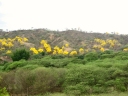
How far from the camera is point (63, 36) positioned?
53.7m

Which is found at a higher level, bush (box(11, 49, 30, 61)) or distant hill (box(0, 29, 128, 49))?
distant hill (box(0, 29, 128, 49))

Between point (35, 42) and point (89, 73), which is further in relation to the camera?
point (35, 42)

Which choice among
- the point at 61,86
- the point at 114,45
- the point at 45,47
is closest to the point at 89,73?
the point at 61,86

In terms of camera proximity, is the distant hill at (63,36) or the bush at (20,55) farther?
the distant hill at (63,36)

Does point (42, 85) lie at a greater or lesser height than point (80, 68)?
lesser

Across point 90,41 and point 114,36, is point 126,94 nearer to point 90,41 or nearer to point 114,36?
point 90,41

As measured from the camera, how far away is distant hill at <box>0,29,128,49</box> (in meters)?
50.0

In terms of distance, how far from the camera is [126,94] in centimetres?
1703

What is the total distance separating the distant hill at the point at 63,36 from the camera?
164ft

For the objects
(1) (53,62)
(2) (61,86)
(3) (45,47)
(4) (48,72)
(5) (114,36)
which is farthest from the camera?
(5) (114,36)

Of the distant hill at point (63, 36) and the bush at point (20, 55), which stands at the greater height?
the distant hill at point (63, 36)

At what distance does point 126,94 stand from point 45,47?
2796 centimetres

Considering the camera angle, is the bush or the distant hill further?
the distant hill

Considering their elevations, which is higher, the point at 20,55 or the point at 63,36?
the point at 63,36
